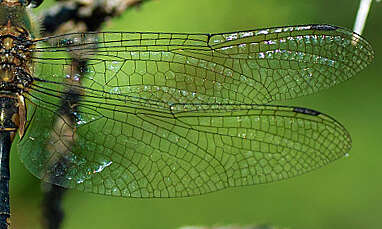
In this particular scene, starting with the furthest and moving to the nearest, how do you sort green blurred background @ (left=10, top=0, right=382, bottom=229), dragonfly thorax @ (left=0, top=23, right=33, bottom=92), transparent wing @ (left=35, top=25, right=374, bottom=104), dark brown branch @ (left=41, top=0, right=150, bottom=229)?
green blurred background @ (left=10, top=0, right=382, bottom=229), dark brown branch @ (left=41, top=0, right=150, bottom=229), dragonfly thorax @ (left=0, top=23, right=33, bottom=92), transparent wing @ (left=35, top=25, right=374, bottom=104)

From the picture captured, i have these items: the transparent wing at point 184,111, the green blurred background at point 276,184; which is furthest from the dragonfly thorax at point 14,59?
the green blurred background at point 276,184

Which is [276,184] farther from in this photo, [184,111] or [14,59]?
[14,59]

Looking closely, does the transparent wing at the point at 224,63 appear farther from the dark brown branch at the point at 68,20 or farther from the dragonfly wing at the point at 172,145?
the dark brown branch at the point at 68,20

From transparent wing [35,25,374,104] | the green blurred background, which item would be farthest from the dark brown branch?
transparent wing [35,25,374,104]

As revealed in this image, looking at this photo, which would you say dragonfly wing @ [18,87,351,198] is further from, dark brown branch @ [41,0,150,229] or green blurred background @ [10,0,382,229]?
green blurred background @ [10,0,382,229]

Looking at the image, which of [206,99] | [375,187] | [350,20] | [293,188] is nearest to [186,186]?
[206,99]

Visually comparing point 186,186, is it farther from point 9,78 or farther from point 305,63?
point 9,78

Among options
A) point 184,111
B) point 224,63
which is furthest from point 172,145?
point 224,63
